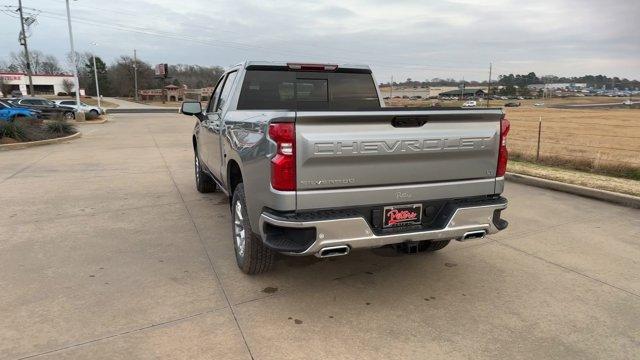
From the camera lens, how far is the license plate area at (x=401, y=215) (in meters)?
3.36

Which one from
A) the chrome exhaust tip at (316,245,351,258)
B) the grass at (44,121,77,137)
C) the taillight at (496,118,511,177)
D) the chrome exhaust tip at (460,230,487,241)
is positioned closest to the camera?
the chrome exhaust tip at (316,245,351,258)

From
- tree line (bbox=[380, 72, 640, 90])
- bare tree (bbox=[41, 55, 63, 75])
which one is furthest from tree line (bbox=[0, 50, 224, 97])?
tree line (bbox=[380, 72, 640, 90])

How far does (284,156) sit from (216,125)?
2.35 metres

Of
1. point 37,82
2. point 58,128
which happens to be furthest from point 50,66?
point 58,128

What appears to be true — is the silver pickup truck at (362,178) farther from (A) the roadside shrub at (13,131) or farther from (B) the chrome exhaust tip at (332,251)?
(A) the roadside shrub at (13,131)

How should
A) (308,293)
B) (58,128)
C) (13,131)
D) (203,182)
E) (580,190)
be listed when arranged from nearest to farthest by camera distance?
(308,293)
(580,190)
(203,182)
(13,131)
(58,128)

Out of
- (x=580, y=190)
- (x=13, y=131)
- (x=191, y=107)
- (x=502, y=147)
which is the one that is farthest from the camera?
(x=13, y=131)

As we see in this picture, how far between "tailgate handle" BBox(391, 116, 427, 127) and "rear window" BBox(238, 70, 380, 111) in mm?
1535

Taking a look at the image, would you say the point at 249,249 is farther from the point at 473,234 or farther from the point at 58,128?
the point at 58,128

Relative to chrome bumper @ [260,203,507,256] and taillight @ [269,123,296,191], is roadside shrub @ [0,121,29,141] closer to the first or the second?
chrome bumper @ [260,203,507,256]

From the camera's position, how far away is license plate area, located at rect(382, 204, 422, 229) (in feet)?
11.0

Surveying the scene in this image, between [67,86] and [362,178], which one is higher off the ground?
[67,86]

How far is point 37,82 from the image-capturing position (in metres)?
104

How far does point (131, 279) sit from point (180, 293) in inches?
23.3
